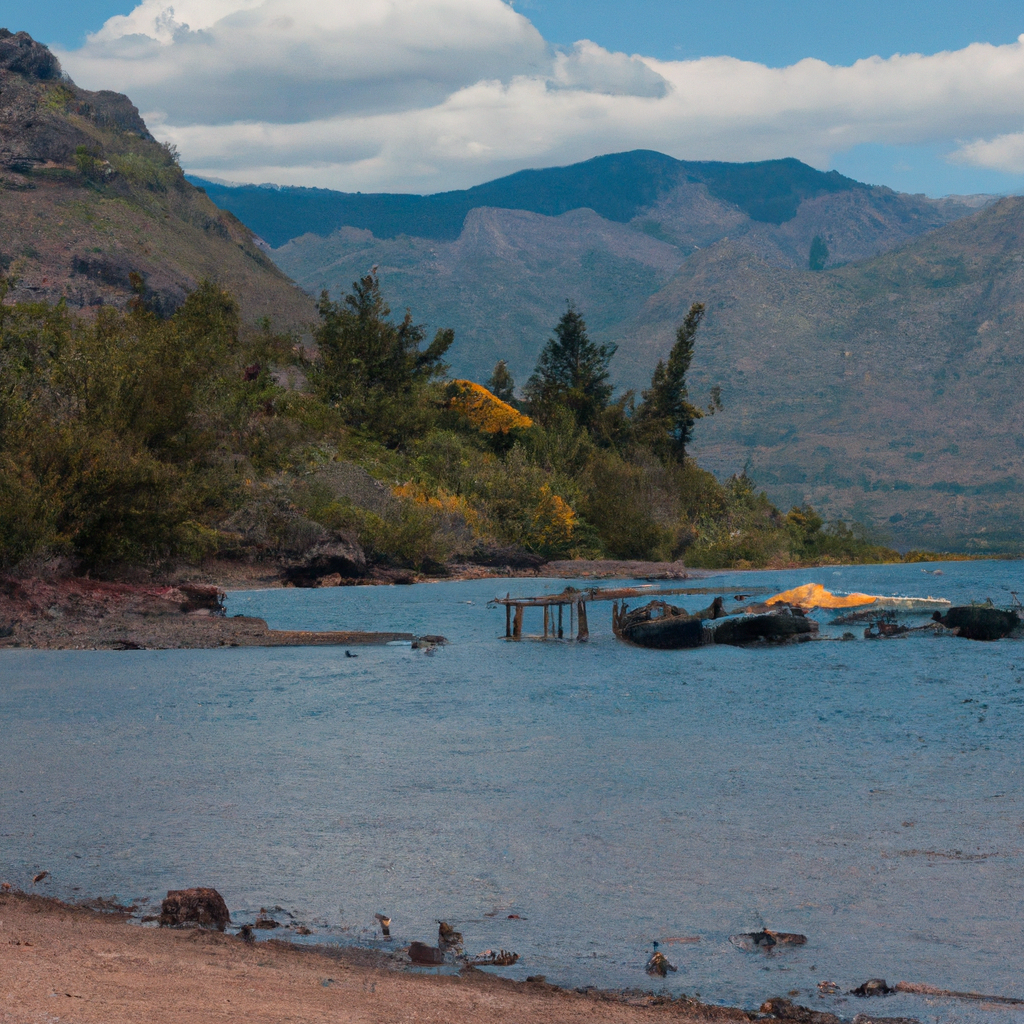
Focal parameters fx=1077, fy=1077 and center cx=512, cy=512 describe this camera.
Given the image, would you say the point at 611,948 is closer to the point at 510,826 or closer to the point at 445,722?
the point at 510,826

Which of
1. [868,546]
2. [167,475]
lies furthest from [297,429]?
[868,546]

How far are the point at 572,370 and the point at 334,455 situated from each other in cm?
4320

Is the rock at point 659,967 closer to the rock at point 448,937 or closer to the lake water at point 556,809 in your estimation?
the lake water at point 556,809

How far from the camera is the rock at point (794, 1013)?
790 centimetres

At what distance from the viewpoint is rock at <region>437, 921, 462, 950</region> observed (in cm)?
945

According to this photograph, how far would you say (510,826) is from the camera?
13.9 m

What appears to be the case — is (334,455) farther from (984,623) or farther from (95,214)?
(95,214)

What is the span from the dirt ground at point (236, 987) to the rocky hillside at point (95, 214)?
3420 inches

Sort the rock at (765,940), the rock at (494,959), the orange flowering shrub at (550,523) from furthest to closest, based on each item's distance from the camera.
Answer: the orange flowering shrub at (550,523)
the rock at (765,940)
the rock at (494,959)

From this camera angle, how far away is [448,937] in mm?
9633

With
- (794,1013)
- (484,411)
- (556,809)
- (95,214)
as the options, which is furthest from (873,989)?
(95,214)

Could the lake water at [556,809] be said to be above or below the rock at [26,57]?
below

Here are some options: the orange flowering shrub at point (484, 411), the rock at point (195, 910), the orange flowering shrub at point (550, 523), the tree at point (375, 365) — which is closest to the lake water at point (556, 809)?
the rock at point (195, 910)

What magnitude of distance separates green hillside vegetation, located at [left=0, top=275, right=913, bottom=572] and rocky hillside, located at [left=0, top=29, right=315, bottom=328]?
1597 centimetres
